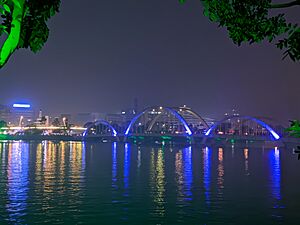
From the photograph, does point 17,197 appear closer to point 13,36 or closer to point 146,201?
point 146,201

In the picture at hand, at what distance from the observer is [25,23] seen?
13.2 ft

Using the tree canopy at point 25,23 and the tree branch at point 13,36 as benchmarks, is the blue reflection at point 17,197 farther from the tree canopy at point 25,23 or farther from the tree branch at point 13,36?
the tree branch at point 13,36

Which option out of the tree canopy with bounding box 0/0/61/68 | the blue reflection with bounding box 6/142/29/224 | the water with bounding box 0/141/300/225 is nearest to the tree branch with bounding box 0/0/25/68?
the tree canopy with bounding box 0/0/61/68

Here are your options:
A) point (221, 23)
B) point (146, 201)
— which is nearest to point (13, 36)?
point (221, 23)

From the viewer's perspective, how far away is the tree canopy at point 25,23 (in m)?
3.59

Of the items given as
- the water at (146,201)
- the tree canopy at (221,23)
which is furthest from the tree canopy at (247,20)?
the water at (146,201)

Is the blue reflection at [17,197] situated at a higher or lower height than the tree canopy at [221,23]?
lower

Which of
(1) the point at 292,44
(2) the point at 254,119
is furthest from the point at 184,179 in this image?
(2) the point at 254,119

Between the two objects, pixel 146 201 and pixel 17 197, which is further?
pixel 17 197

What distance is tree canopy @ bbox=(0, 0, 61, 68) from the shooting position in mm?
3590

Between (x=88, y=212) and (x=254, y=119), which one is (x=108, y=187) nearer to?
(x=88, y=212)

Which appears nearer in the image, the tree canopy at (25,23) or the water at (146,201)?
the tree canopy at (25,23)

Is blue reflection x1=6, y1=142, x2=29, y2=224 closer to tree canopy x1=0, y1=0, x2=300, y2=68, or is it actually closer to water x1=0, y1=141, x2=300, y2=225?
water x1=0, y1=141, x2=300, y2=225

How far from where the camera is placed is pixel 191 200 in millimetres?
25453
